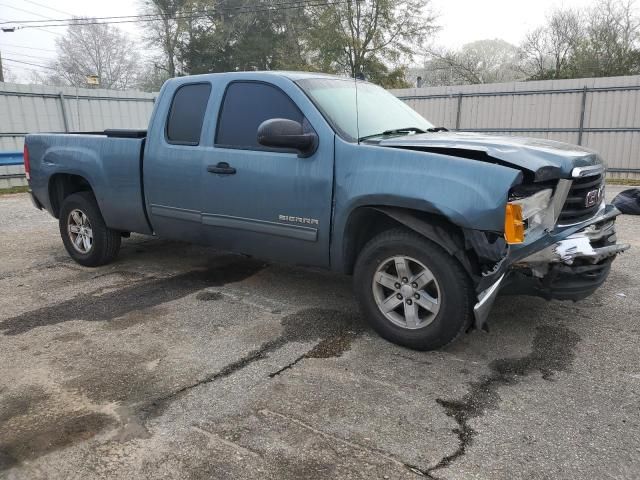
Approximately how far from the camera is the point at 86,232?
5.81 meters

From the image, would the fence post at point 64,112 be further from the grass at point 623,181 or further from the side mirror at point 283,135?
the grass at point 623,181

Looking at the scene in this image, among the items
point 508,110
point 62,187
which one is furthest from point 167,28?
point 62,187

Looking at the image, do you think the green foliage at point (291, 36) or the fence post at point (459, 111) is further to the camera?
the green foliage at point (291, 36)

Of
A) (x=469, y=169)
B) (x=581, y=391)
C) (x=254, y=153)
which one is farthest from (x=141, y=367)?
(x=581, y=391)

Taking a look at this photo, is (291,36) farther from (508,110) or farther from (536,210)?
(536,210)

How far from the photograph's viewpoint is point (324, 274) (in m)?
5.46

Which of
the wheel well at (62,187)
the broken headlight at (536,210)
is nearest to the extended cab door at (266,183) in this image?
the broken headlight at (536,210)

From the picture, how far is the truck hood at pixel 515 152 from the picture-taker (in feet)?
10.6

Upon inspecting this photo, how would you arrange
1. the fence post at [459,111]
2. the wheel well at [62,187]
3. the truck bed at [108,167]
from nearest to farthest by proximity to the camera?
the truck bed at [108,167], the wheel well at [62,187], the fence post at [459,111]

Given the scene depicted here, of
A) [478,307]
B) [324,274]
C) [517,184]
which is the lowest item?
[324,274]

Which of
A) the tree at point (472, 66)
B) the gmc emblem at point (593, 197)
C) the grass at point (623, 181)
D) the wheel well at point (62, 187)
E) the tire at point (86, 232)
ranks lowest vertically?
the grass at point (623, 181)

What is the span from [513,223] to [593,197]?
101cm

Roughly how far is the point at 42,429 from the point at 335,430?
149cm

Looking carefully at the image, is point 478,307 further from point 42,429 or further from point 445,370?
point 42,429
